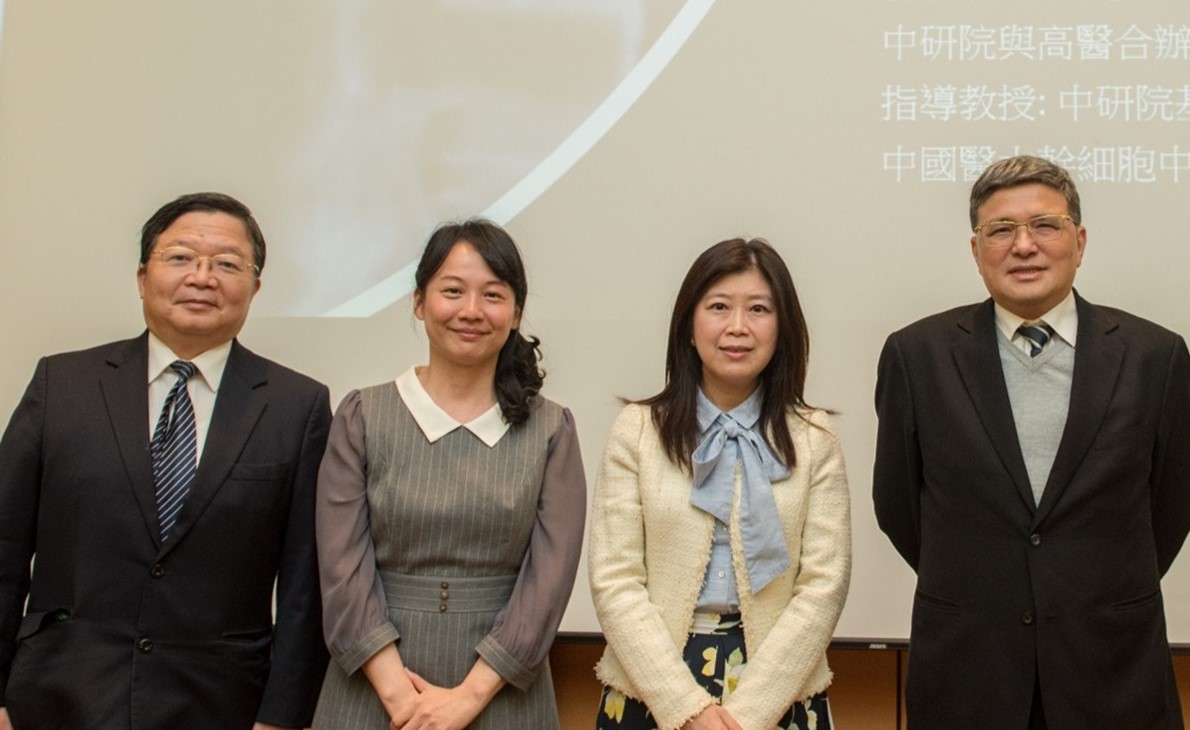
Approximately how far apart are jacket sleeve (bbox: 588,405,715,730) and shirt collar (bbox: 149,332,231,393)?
0.74 metres

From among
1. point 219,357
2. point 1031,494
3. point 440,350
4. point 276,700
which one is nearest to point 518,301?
point 440,350

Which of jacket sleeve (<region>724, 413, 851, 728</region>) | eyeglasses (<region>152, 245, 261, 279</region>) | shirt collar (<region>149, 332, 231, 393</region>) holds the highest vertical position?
eyeglasses (<region>152, 245, 261, 279</region>)

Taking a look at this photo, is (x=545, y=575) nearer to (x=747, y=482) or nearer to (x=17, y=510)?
(x=747, y=482)

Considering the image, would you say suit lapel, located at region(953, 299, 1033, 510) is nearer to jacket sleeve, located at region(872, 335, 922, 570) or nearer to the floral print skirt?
jacket sleeve, located at region(872, 335, 922, 570)

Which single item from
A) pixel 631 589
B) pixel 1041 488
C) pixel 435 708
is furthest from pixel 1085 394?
pixel 435 708

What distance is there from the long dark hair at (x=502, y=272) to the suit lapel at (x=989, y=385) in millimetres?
787

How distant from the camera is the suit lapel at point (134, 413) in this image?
196 cm

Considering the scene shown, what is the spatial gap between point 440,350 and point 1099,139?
1673 millimetres

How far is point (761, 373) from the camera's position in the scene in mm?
2135

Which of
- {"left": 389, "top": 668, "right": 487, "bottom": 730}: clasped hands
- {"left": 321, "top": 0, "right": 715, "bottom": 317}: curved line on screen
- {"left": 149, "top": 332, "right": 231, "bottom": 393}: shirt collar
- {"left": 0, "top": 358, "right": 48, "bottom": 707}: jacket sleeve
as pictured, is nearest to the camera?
{"left": 389, "top": 668, "right": 487, "bottom": 730}: clasped hands

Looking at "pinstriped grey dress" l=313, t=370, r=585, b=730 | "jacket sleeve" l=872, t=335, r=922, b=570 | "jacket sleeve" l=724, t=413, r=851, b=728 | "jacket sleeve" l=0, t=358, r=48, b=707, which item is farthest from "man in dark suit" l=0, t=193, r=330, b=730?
"jacket sleeve" l=872, t=335, r=922, b=570

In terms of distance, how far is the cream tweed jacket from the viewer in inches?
76.4

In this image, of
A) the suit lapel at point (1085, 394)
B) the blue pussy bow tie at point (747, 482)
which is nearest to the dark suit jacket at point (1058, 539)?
the suit lapel at point (1085, 394)

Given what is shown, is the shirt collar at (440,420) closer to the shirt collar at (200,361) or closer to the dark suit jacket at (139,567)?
the dark suit jacket at (139,567)
